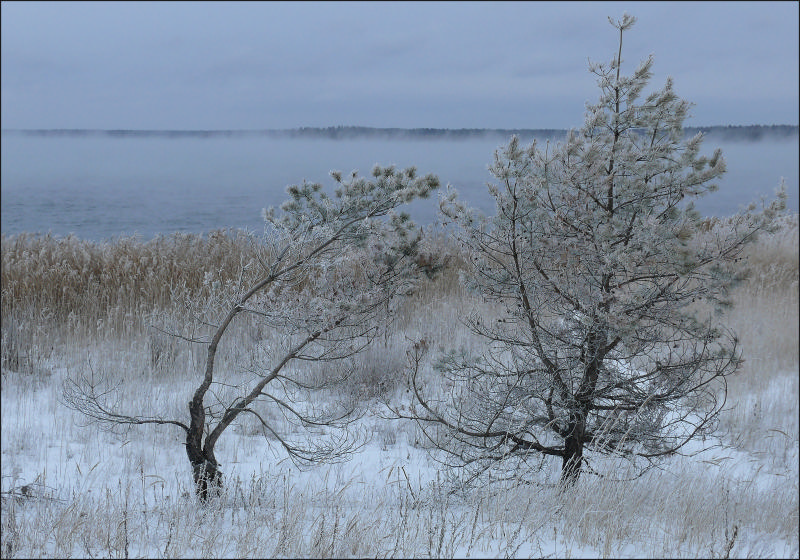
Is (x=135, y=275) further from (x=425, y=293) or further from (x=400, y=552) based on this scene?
(x=400, y=552)

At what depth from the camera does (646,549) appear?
11.9 feet

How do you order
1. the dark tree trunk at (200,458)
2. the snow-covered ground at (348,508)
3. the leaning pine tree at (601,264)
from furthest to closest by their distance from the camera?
the dark tree trunk at (200,458)
the leaning pine tree at (601,264)
the snow-covered ground at (348,508)

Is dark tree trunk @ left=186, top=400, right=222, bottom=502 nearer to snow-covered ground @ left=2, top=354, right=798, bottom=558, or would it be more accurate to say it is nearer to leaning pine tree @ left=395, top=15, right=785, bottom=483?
snow-covered ground @ left=2, top=354, right=798, bottom=558

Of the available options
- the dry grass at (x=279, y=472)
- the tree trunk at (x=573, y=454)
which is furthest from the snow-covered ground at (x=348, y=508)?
the tree trunk at (x=573, y=454)

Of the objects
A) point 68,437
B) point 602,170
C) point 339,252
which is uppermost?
point 602,170

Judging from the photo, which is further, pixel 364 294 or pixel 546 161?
pixel 364 294

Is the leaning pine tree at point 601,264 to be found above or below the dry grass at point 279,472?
above

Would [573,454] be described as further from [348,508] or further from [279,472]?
[279,472]

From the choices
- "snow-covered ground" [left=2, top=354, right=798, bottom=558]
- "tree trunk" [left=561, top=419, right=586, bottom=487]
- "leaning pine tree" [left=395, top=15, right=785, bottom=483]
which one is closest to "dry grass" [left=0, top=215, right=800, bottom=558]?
"snow-covered ground" [left=2, top=354, right=798, bottom=558]

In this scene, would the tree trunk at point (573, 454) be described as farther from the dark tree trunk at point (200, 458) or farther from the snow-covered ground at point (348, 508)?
the dark tree trunk at point (200, 458)

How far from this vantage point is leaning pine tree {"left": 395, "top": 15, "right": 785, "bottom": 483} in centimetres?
445

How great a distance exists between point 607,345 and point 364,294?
2.04m

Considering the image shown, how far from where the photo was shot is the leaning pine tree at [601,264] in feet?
14.6

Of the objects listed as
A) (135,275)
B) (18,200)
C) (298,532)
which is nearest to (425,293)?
(135,275)
